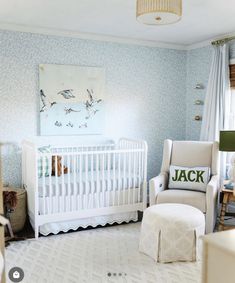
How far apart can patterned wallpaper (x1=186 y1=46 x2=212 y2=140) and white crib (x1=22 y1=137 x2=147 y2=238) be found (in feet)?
4.24

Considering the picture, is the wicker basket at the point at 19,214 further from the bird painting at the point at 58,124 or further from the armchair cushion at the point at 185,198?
the armchair cushion at the point at 185,198

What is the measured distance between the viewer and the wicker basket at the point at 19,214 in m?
3.74

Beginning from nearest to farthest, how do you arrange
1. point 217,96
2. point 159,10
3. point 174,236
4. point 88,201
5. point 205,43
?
point 159,10 → point 174,236 → point 88,201 → point 217,96 → point 205,43

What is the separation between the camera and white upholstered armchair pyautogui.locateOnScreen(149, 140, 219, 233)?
147 inches

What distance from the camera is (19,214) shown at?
3.79m

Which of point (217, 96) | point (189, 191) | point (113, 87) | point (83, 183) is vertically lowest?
point (189, 191)

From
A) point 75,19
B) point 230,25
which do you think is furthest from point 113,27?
point 230,25

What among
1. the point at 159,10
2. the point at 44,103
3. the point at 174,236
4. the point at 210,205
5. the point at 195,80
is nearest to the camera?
the point at 159,10

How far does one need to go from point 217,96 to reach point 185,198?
1.55 meters

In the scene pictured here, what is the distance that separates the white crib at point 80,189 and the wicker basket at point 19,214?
69 millimetres

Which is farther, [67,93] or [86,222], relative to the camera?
[67,93]

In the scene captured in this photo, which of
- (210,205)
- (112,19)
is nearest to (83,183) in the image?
(210,205)

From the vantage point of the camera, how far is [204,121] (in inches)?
187

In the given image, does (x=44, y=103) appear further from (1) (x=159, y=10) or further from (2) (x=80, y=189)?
(1) (x=159, y=10)
